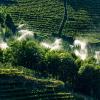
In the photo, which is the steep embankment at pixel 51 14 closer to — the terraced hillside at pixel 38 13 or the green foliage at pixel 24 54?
the terraced hillside at pixel 38 13

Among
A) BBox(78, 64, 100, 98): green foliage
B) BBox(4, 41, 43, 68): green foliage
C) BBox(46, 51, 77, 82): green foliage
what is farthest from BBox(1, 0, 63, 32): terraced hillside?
BBox(78, 64, 100, 98): green foliage

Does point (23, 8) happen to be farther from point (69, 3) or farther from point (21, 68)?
point (21, 68)

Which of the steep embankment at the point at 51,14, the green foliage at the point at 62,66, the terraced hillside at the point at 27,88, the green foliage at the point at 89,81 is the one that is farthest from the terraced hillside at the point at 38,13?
the terraced hillside at the point at 27,88

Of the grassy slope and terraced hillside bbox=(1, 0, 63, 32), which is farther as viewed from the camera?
terraced hillside bbox=(1, 0, 63, 32)

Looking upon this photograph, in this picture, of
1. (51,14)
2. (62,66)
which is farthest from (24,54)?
(51,14)

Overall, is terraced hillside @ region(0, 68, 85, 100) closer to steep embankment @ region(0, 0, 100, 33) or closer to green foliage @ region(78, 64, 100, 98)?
green foliage @ region(78, 64, 100, 98)

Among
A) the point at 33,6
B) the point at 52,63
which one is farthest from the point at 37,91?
the point at 33,6

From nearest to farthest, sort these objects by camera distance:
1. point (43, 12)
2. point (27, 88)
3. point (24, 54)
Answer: point (27, 88)
point (24, 54)
point (43, 12)

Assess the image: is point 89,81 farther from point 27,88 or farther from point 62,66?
point 27,88
